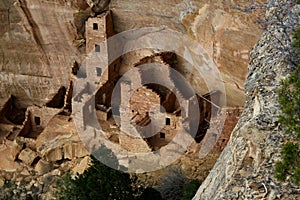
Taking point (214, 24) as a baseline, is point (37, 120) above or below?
below

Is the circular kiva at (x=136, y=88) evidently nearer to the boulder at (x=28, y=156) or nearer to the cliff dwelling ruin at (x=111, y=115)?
the cliff dwelling ruin at (x=111, y=115)

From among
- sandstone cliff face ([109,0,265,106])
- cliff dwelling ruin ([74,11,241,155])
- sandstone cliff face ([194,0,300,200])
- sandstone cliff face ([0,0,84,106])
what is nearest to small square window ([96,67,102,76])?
cliff dwelling ruin ([74,11,241,155])

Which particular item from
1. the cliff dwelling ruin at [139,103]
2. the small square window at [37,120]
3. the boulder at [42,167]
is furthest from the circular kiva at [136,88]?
the small square window at [37,120]

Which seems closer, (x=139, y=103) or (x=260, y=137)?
(x=260, y=137)

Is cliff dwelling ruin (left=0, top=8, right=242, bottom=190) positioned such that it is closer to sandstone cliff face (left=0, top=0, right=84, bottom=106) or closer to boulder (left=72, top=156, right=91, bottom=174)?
boulder (left=72, top=156, right=91, bottom=174)

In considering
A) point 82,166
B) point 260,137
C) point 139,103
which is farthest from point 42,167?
point 260,137

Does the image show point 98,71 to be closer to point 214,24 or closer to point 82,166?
point 82,166

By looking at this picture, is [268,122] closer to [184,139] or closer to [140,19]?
[184,139]
